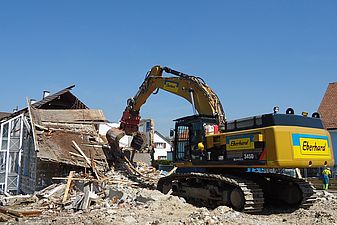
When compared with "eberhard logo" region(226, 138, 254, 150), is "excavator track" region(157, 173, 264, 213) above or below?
below

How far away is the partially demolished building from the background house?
56.6 feet

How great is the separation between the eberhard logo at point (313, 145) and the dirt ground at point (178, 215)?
161cm

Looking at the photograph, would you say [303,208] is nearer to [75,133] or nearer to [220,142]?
[220,142]

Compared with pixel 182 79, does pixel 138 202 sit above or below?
below

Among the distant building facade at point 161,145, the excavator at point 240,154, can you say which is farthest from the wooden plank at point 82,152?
the distant building facade at point 161,145

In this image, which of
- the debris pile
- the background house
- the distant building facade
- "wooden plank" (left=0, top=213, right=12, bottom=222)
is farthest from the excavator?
the distant building facade

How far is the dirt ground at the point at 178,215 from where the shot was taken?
8.63 m

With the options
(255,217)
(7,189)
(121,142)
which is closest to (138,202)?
(255,217)

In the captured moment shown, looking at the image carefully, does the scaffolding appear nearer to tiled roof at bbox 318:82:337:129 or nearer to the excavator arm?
the excavator arm

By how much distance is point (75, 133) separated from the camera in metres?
19.5

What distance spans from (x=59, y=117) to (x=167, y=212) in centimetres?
1346

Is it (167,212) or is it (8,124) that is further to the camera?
(8,124)

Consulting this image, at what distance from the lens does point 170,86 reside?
1489 cm

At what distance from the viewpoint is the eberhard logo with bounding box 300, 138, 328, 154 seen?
9359 millimetres
